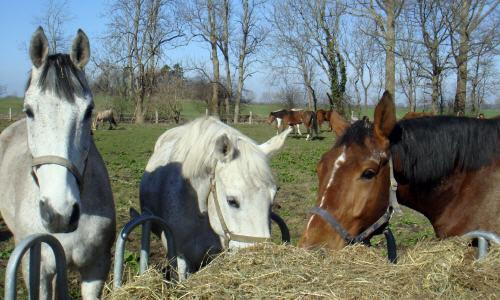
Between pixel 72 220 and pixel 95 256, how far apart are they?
2.85 ft

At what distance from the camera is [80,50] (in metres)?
2.65

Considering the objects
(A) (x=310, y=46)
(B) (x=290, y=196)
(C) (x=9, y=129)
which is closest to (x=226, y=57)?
(A) (x=310, y=46)

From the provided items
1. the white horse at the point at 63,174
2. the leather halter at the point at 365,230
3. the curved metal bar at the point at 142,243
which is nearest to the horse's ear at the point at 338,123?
the leather halter at the point at 365,230

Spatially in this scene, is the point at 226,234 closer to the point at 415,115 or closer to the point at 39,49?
the point at 39,49

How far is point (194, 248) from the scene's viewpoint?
3.53 m

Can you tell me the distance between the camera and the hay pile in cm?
206

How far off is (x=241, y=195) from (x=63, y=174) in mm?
1187

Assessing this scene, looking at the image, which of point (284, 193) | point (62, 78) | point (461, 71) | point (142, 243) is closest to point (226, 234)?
point (142, 243)

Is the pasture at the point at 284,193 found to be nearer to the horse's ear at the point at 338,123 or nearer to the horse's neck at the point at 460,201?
the horse's neck at the point at 460,201

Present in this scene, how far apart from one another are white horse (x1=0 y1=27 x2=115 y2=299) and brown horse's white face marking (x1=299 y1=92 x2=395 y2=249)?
133cm

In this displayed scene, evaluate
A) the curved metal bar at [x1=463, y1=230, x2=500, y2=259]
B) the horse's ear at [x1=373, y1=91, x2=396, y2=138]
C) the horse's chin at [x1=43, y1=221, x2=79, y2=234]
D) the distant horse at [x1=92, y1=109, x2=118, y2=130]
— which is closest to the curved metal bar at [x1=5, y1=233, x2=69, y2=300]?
the horse's chin at [x1=43, y1=221, x2=79, y2=234]

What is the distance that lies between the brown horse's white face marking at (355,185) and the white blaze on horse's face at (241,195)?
0.35 metres

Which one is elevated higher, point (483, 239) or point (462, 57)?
point (462, 57)

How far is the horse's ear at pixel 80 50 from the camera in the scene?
8.57 ft
